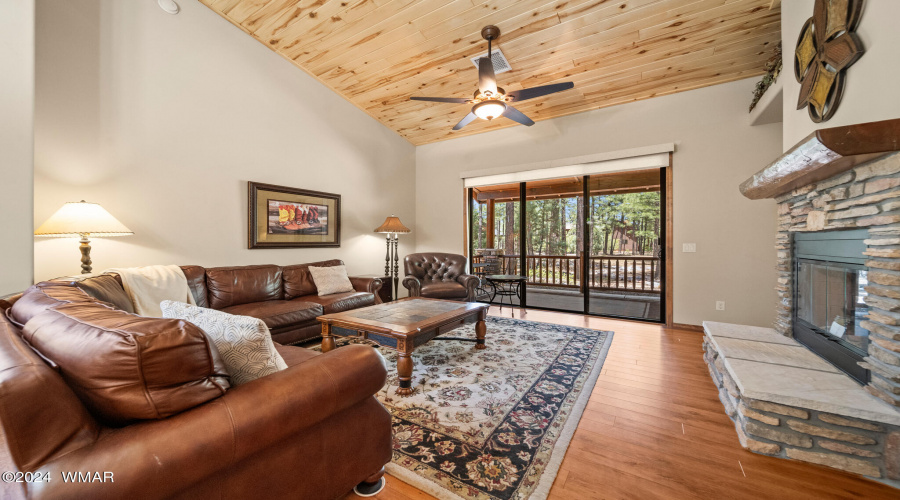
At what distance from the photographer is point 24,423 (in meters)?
0.68

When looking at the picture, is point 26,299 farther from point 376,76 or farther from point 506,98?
point 376,76

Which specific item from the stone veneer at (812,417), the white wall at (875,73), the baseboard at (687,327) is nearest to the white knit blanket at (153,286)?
the stone veneer at (812,417)

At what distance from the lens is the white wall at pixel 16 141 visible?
1.88 meters

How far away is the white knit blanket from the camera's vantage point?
2.38m

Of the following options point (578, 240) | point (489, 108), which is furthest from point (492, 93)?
point (578, 240)

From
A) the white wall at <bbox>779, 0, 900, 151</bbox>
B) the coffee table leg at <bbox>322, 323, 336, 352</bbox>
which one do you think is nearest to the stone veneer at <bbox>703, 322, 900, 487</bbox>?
the white wall at <bbox>779, 0, 900, 151</bbox>

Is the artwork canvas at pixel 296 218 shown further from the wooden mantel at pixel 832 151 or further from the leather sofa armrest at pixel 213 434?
the wooden mantel at pixel 832 151

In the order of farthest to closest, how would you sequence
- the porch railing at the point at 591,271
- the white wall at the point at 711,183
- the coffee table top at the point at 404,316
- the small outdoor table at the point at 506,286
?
1. the porch railing at the point at 591,271
2. the small outdoor table at the point at 506,286
3. the white wall at the point at 711,183
4. the coffee table top at the point at 404,316

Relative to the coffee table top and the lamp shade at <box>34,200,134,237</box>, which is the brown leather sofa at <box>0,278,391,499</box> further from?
the lamp shade at <box>34,200,134,237</box>

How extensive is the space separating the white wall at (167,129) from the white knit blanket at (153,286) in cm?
46

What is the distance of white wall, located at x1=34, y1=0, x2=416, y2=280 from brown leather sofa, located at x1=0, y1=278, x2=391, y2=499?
2021mm

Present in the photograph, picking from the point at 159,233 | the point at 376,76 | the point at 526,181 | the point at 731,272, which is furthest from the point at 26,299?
the point at 731,272

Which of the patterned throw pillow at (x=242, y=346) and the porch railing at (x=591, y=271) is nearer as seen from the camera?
the patterned throw pillow at (x=242, y=346)

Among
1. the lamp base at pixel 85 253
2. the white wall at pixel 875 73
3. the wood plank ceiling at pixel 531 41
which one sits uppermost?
the wood plank ceiling at pixel 531 41
